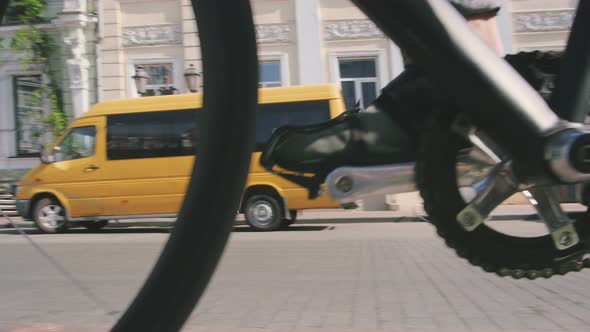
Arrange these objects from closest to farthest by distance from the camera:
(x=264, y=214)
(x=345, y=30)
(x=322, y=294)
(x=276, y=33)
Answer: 1. (x=322, y=294)
2. (x=264, y=214)
3. (x=345, y=30)
4. (x=276, y=33)

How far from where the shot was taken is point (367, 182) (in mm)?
1091

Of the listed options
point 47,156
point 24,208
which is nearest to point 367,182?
point 47,156

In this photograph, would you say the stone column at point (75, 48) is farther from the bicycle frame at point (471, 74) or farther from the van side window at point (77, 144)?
the bicycle frame at point (471, 74)

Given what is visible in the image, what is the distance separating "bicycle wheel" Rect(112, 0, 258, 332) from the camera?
861 millimetres

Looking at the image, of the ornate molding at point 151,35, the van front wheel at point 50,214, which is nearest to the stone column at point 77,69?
the ornate molding at point 151,35

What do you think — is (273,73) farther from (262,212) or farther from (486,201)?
(486,201)

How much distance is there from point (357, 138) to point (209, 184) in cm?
41

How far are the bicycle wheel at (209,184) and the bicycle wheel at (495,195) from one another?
0.43m

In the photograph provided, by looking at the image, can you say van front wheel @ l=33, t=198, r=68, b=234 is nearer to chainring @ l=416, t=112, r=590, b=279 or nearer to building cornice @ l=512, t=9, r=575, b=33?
chainring @ l=416, t=112, r=590, b=279

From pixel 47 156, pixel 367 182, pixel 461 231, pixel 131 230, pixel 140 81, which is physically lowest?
pixel 131 230

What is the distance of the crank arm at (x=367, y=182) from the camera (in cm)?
109

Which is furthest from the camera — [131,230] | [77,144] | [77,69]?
[77,69]

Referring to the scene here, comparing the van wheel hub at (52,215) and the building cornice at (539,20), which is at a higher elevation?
the building cornice at (539,20)

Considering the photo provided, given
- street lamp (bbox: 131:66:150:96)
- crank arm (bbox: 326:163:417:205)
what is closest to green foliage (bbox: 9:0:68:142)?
street lamp (bbox: 131:66:150:96)
